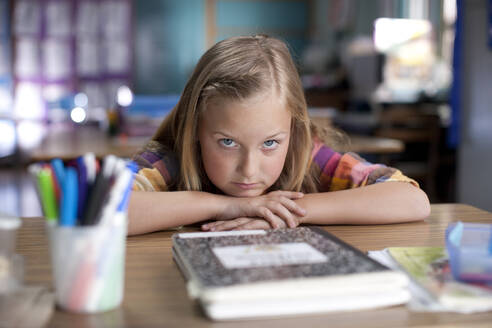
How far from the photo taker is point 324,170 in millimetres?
1222

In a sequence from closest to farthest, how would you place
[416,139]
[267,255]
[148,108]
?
[267,255] < [148,108] < [416,139]

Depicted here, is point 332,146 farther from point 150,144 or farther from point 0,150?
point 0,150

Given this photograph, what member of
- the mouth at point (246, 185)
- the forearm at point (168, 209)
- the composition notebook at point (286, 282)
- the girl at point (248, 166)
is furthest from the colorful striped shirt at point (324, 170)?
the composition notebook at point (286, 282)

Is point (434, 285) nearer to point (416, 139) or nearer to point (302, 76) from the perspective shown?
point (302, 76)

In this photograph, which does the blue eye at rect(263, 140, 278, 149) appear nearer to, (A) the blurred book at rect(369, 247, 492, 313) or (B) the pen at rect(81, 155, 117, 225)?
(A) the blurred book at rect(369, 247, 492, 313)

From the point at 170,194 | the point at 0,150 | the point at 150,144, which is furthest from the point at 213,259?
the point at 0,150

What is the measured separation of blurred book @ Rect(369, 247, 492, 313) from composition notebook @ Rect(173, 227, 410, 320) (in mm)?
24

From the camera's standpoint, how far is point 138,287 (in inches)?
23.9

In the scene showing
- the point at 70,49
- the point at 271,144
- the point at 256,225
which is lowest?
the point at 256,225

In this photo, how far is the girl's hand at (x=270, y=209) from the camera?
898 millimetres

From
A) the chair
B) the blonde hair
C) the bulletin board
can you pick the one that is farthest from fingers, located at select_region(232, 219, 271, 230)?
the bulletin board

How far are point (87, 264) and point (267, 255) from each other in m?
0.20

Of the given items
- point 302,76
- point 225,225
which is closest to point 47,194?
point 225,225

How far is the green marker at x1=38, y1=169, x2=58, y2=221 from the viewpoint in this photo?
51cm
